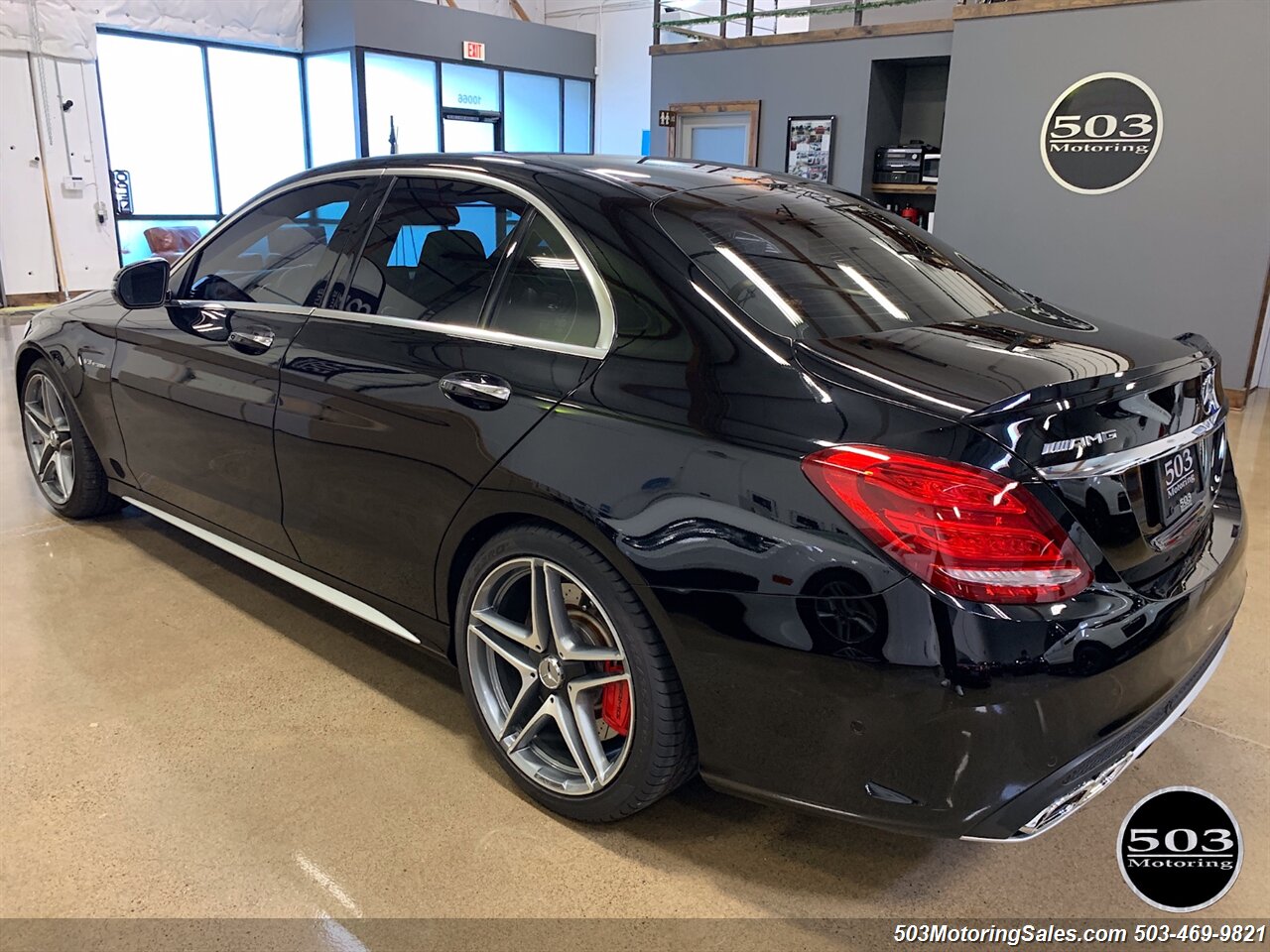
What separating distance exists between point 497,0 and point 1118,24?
484 inches

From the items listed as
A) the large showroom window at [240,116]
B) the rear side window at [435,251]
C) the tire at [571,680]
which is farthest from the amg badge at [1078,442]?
the large showroom window at [240,116]

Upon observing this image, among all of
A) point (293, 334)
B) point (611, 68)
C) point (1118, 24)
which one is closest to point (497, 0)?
point (611, 68)

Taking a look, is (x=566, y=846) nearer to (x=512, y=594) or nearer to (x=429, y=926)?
(x=429, y=926)

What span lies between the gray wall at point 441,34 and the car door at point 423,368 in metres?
12.3

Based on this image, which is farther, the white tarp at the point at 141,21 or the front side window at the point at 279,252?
the white tarp at the point at 141,21

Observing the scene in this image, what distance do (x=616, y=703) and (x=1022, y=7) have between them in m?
7.35

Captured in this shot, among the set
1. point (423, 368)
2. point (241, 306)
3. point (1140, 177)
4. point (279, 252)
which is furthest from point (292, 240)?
point (1140, 177)

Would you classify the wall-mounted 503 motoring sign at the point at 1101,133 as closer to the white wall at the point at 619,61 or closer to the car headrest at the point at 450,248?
the car headrest at the point at 450,248

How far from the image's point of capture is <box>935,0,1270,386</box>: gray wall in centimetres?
661

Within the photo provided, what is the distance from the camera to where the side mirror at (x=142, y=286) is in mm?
2893

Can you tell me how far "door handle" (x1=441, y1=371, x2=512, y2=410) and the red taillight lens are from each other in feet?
2.71

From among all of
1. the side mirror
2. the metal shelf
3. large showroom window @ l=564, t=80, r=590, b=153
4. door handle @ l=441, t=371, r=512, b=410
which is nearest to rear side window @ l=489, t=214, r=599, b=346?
door handle @ l=441, t=371, r=512, b=410

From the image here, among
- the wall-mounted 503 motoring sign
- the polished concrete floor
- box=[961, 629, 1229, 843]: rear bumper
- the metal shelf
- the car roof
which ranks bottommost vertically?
the polished concrete floor

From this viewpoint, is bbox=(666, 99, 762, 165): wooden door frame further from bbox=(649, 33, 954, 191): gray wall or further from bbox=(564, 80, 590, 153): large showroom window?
bbox=(564, 80, 590, 153): large showroom window
